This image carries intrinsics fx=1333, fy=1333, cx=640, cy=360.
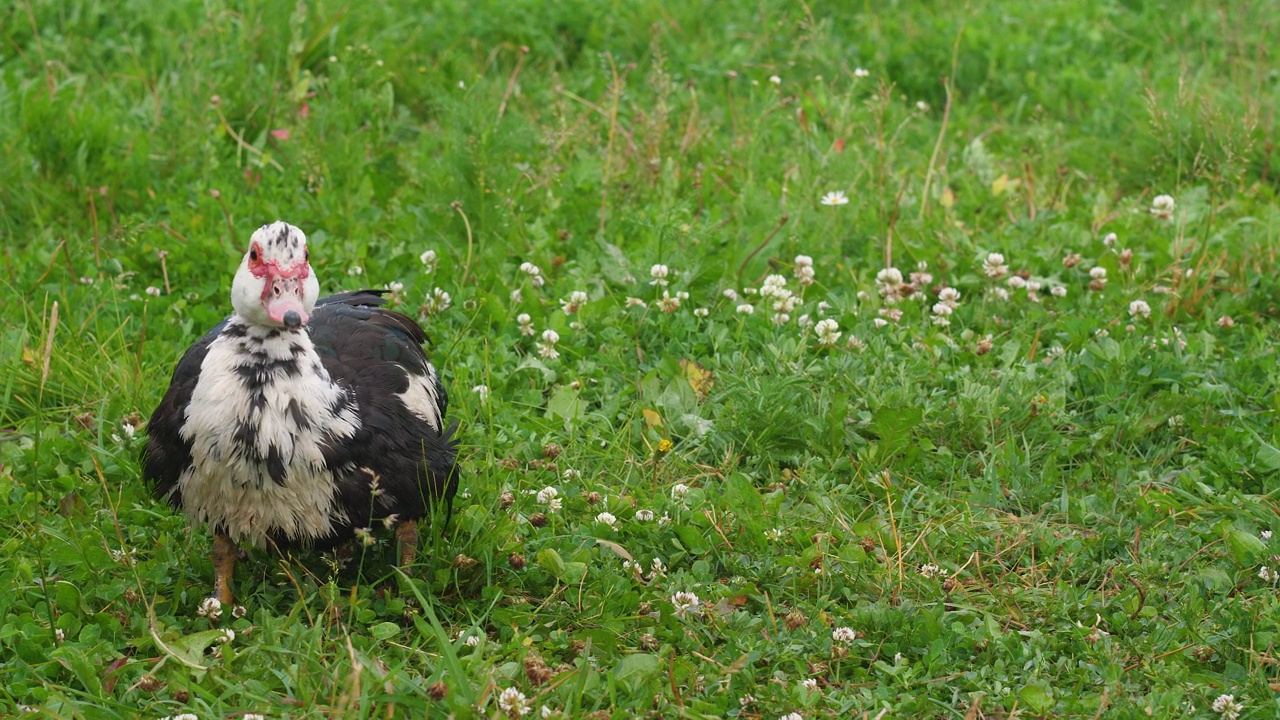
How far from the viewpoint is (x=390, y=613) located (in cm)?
354

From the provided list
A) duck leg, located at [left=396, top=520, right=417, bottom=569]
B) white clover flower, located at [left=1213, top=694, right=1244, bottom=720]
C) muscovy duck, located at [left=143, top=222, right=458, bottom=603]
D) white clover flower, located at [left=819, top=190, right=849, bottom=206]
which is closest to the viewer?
white clover flower, located at [left=1213, top=694, right=1244, bottom=720]

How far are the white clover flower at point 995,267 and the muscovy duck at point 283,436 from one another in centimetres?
238

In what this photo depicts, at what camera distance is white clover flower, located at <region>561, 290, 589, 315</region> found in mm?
4836

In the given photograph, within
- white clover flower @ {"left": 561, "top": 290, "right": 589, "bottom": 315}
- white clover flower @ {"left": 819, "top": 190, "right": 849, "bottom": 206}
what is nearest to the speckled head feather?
white clover flower @ {"left": 561, "top": 290, "right": 589, "bottom": 315}

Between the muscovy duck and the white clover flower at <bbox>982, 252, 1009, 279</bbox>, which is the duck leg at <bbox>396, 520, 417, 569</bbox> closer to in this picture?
the muscovy duck

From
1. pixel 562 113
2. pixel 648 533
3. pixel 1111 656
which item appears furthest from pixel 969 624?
pixel 562 113

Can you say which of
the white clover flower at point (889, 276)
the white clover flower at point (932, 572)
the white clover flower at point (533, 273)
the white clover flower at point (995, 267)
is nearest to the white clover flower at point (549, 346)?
the white clover flower at point (533, 273)

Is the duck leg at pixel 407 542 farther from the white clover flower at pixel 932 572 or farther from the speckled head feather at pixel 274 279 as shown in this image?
the white clover flower at pixel 932 572

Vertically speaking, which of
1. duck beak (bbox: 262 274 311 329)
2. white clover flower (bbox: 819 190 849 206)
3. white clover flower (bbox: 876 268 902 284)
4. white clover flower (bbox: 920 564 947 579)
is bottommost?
white clover flower (bbox: 920 564 947 579)

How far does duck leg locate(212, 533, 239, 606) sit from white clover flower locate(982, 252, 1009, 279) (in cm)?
295

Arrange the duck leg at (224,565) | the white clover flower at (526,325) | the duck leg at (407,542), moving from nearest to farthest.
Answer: the duck leg at (224,565)
the duck leg at (407,542)
the white clover flower at (526,325)

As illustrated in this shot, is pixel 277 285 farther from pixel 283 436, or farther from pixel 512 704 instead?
pixel 512 704

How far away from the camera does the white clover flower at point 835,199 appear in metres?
5.49

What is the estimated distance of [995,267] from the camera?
16.5 ft
